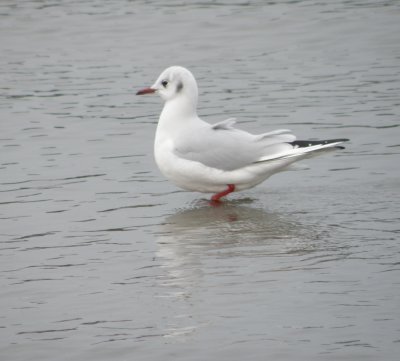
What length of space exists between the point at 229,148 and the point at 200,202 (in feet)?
2.02

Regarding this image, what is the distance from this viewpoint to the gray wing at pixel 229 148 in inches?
365

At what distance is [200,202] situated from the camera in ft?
31.6

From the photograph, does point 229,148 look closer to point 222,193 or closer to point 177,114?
point 222,193

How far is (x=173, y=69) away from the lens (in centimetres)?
988

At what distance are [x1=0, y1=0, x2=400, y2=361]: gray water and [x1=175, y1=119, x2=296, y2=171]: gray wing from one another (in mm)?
407

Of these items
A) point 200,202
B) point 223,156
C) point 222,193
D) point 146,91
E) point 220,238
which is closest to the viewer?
point 220,238

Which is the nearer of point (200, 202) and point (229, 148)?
point (229, 148)

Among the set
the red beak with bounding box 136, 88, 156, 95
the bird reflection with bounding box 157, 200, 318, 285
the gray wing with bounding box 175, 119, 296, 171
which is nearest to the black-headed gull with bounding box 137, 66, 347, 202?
the gray wing with bounding box 175, 119, 296, 171

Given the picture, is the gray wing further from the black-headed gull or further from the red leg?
the red leg

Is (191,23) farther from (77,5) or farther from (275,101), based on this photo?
(275,101)

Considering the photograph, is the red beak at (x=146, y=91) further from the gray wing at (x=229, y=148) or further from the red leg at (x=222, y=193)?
the red leg at (x=222, y=193)

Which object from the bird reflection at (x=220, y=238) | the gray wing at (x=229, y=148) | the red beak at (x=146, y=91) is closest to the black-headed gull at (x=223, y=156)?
the gray wing at (x=229, y=148)

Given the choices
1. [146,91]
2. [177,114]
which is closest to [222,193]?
[177,114]

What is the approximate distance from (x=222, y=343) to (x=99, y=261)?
1.87m
